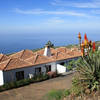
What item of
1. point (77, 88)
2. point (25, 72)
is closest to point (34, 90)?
point (25, 72)

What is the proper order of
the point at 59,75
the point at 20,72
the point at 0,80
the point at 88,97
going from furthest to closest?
the point at 59,75, the point at 20,72, the point at 0,80, the point at 88,97

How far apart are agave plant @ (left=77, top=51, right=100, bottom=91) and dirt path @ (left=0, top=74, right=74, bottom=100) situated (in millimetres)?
5133

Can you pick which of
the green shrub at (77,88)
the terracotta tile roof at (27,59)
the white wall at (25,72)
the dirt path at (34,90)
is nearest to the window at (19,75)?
the white wall at (25,72)

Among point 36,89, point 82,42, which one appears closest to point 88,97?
point 82,42

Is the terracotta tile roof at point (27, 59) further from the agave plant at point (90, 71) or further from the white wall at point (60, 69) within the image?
the agave plant at point (90, 71)

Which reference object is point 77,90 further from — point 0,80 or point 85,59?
point 0,80

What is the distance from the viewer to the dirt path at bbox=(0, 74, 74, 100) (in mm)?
13353

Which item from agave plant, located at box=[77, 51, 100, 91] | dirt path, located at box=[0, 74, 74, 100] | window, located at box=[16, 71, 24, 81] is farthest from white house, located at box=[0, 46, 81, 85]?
agave plant, located at box=[77, 51, 100, 91]

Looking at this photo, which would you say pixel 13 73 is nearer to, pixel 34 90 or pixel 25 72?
pixel 25 72

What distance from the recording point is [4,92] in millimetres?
14859

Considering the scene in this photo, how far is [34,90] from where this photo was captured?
1505cm

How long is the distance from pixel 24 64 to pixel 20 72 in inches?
41.8

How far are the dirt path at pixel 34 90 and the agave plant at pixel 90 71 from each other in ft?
16.8

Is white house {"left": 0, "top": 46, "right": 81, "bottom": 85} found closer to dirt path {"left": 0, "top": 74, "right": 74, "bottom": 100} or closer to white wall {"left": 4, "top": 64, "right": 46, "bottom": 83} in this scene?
white wall {"left": 4, "top": 64, "right": 46, "bottom": 83}
